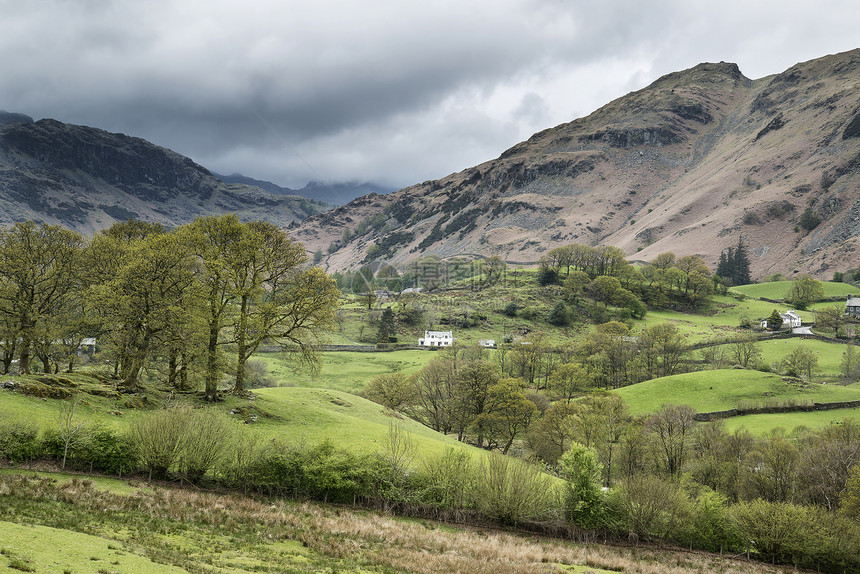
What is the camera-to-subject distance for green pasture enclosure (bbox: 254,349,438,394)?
292ft

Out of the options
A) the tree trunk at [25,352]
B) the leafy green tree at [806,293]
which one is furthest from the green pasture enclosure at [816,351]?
the tree trunk at [25,352]

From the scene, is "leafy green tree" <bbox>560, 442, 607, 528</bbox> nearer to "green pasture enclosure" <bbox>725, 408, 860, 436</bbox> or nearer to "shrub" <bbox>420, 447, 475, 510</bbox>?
"shrub" <bbox>420, 447, 475, 510</bbox>

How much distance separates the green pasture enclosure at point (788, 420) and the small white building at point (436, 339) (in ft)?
232

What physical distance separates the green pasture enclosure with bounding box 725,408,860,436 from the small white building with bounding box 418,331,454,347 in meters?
70.6

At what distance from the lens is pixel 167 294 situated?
34031mm

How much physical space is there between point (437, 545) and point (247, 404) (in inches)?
745

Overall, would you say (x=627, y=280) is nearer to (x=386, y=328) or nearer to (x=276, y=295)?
(x=386, y=328)

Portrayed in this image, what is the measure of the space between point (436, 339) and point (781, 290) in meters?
136

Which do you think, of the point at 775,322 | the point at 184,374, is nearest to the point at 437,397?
the point at 184,374

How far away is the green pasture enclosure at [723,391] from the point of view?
2840 inches

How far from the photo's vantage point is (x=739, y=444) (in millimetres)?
52000

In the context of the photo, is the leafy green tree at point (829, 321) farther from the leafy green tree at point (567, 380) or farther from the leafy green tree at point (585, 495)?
the leafy green tree at point (585, 495)

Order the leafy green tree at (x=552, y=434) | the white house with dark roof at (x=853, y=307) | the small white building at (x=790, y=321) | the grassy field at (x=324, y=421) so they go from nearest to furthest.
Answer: the grassy field at (x=324, y=421) → the leafy green tree at (x=552, y=434) → the small white building at (x=790, y=321) → the white house with dark roof at (x=853, y=307)

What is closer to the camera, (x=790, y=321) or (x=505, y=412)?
(x=505, y=412)
